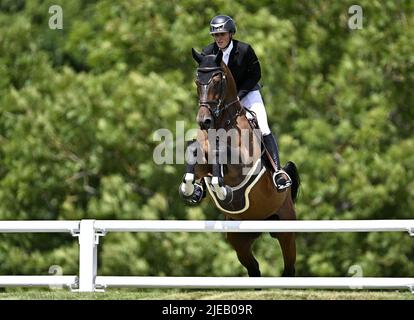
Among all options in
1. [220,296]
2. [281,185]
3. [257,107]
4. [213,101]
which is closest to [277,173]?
[281,185]

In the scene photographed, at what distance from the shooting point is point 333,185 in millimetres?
22859

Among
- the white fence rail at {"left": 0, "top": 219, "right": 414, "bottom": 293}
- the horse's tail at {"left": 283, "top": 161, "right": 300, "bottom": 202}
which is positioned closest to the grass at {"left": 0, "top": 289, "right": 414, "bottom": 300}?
the white fence rail at {"left": 0, "top": 219, "right": 414, "bottom": 293}

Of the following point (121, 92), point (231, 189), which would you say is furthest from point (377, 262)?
point (231, 189)

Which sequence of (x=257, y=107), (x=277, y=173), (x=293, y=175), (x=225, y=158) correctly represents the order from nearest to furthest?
(x=225, y=158), (x=277, y=173), (x=257, y=107), (x=293, y=175)

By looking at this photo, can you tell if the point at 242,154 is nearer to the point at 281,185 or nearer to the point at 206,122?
the point at 281,185

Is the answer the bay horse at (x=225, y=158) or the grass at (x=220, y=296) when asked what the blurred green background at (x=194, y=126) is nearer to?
the bay horse at (x=225, y=158)

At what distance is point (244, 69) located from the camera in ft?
36.4

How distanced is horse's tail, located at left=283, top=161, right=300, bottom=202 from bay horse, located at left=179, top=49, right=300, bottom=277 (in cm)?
47

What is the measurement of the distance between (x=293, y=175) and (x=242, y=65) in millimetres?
1710

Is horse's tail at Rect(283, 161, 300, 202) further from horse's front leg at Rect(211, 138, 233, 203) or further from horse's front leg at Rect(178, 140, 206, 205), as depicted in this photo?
horse's front leg at Rect(178, 140, 206, 205)

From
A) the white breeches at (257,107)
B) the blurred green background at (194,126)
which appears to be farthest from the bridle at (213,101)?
the blurred green background at (194,126)

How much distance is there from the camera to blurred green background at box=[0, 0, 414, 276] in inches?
900

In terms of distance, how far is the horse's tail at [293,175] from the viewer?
1202 cm

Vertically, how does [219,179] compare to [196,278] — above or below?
above
